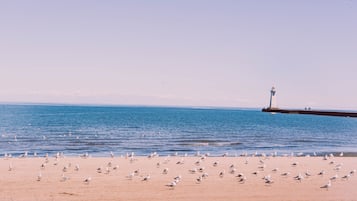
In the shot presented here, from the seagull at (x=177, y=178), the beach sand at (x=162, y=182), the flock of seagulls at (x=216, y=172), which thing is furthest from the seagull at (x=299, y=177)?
the seagull at (x=177, y=178)

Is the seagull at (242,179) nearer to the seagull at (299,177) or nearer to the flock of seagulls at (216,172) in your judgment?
the flock of seagulls at (216,172)

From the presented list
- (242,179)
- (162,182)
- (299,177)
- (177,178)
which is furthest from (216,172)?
(299,177)

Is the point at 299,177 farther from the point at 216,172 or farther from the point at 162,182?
the point at 162,182

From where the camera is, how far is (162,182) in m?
28.4

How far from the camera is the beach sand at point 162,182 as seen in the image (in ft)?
80.7

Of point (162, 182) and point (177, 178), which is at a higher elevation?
point (177, 178)

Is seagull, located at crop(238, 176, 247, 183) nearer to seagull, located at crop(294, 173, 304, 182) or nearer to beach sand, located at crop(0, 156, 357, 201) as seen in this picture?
beach sand, located at crop(0, 156, 357, 201)

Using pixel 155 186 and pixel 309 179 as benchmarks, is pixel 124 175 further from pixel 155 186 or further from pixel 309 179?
pixel 309 179

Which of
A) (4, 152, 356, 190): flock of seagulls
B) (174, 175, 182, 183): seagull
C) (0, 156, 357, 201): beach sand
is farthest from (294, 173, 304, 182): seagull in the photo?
(174, 175, 182, 183): seagull

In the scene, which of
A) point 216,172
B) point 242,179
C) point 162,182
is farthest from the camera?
point 216,172

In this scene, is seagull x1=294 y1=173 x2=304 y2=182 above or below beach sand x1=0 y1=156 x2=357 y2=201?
above

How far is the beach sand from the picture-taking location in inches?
969

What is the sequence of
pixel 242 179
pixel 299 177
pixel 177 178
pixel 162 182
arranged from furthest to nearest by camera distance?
pixel 299 177
pixel 242 179
pixel 177 178
pixel 162 182

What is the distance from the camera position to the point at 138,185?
27.4m
